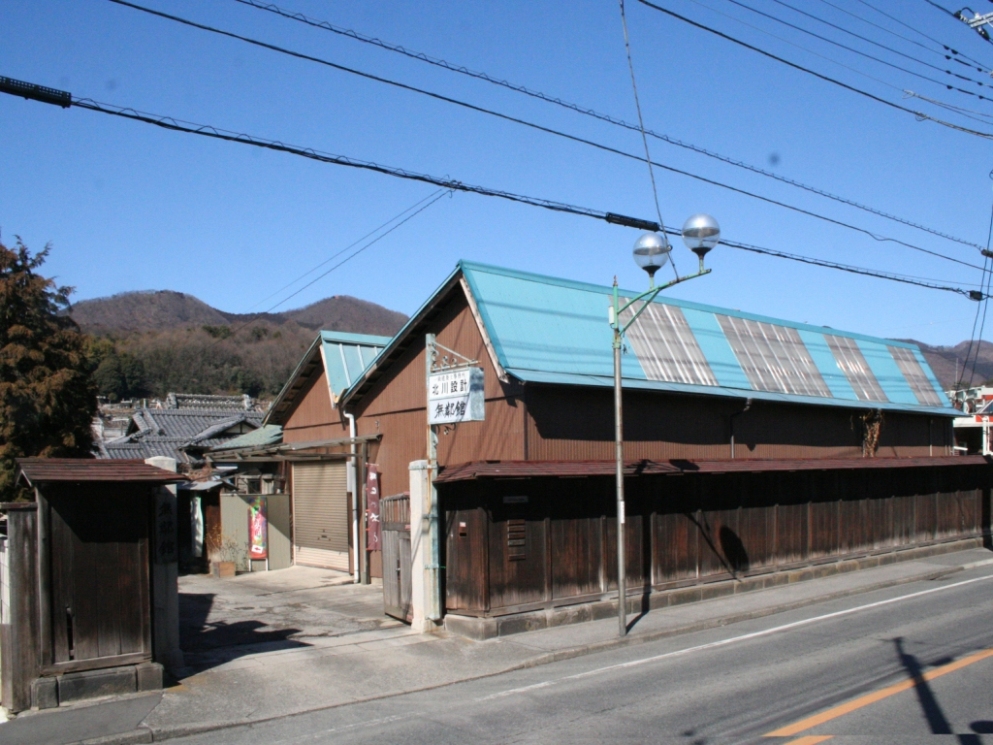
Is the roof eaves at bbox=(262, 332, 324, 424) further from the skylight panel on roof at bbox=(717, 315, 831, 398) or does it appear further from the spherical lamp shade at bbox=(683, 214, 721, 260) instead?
the spherical lamp shade at bbox=(683, 214, 721, 260)

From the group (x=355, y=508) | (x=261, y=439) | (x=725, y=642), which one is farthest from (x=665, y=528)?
(x=261, y=439)

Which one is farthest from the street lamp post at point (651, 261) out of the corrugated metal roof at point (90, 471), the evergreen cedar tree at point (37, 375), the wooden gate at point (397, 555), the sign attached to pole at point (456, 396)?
the evergreen cedar tree at point (37, 375)

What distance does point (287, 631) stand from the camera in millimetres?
15164

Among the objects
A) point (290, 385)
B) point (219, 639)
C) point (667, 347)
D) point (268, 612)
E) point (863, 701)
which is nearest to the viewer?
point (863, 701)

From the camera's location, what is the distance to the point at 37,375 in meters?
21.3

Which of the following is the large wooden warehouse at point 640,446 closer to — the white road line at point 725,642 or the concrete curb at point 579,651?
the concrete curb at point 579,651

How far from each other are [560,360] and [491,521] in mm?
4527

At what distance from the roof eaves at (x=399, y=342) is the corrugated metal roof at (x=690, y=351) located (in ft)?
0.74

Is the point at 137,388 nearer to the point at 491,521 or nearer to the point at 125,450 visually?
the point at 125,450

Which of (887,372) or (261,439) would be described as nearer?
(887,372)

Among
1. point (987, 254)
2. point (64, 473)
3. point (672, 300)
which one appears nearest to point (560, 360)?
point (672, 300)

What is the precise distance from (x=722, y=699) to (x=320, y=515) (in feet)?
53.8

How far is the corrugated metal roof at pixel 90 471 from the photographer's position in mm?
10133

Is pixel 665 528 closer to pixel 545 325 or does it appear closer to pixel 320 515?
pixel 545 325
